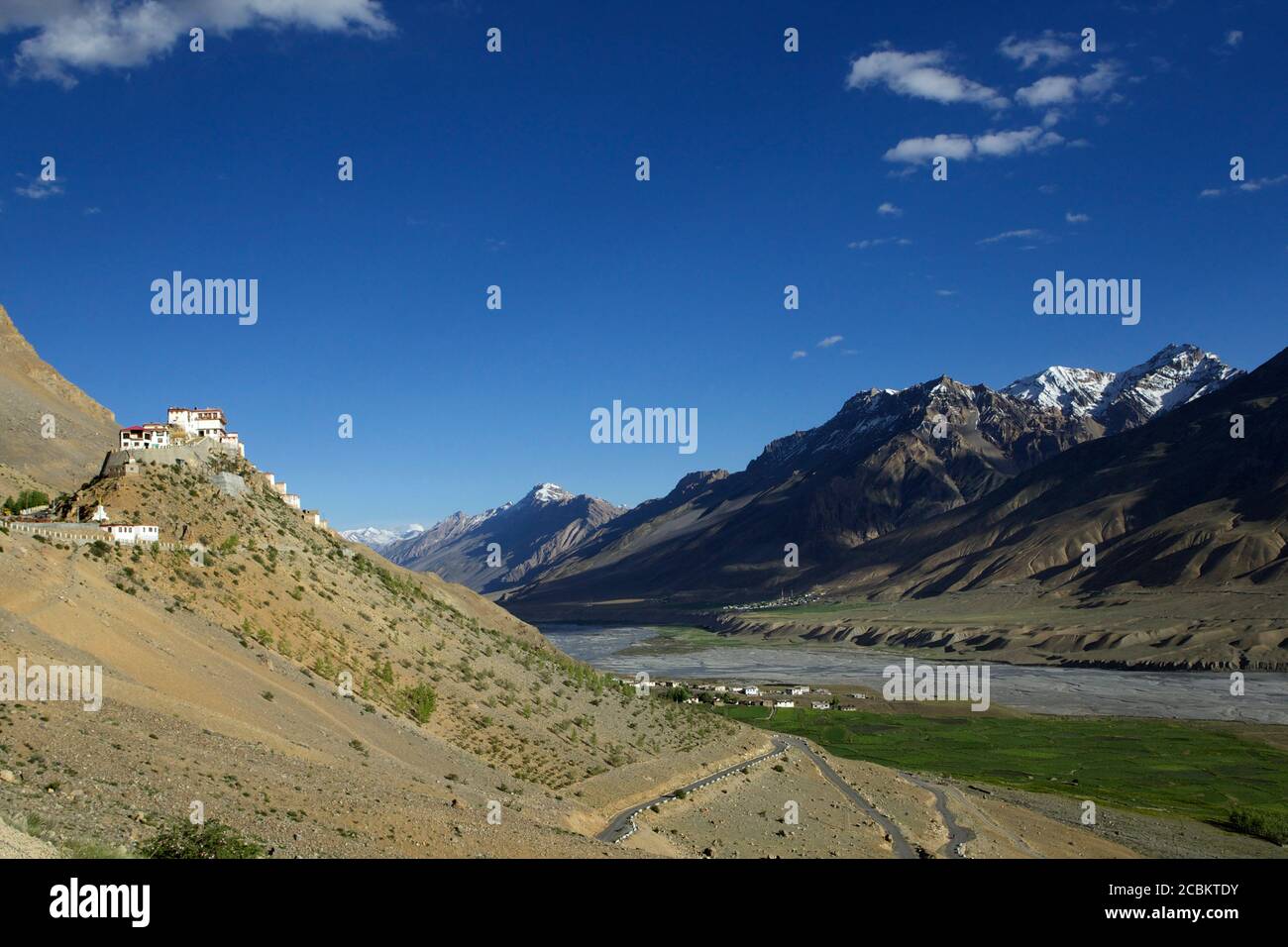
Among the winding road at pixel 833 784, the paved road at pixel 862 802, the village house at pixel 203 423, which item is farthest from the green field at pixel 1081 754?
the village house at pixel 203 423

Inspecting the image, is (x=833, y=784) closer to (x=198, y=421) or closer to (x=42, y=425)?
(x=198, y=421)

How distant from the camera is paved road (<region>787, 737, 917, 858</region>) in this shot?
4104cm

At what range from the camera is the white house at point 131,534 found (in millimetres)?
37938

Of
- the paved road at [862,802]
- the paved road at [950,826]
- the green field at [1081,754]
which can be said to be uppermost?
the paved road at [862,802]

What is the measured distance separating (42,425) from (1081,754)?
8817cm

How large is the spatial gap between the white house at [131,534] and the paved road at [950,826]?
116 feet

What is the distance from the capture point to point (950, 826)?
156 ft

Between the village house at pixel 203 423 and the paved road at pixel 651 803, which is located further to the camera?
the village house at pixel 203 423

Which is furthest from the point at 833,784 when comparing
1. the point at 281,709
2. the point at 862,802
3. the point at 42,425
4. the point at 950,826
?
the point at 42,425

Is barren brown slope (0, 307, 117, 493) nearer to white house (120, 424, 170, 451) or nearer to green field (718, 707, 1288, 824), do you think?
white house (120, 424, 170, 451)

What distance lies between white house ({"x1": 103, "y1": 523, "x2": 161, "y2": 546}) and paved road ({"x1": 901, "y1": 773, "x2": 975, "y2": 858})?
3528 cm

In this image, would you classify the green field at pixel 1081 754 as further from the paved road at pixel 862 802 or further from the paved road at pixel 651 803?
the paved road at pixel 651 803

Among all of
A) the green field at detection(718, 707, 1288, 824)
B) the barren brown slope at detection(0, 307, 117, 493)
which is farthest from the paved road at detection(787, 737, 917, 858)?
the barren brown slope at detection(0, 307, 117, 493)
